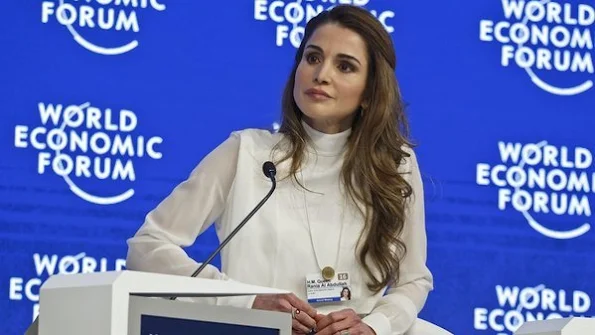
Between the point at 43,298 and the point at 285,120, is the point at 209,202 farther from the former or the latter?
the point at 43,298

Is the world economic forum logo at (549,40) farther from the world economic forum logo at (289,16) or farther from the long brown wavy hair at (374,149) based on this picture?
Answer: the long brown wavy hair at (374,149)

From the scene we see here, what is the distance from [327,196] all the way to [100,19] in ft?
4.00

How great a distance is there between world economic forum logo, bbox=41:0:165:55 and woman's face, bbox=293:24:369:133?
0.91 metres

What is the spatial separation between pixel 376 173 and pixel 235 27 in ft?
3.75

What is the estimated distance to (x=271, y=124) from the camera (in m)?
4.38

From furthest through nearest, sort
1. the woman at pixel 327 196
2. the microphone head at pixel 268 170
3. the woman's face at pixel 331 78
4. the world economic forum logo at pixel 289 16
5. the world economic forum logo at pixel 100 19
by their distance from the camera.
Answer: the world economic forum logo at pixel 289 16, the world economic forum logo at pixel 100 19, the woman's face at pixel 331 78, the woman at pixel 327 196, the microphone head at pixel 268 170

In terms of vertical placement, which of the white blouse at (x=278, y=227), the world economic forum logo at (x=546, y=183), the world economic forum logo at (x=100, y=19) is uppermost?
the world economic forum logo at (x=100, y=19)

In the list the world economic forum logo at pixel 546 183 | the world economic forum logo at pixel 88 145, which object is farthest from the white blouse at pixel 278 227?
the world economic forum logo at pixel 546 183

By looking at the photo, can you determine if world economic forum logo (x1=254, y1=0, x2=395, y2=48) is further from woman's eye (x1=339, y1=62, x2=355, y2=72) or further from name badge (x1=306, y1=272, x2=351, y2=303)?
name badge (x1=306, y1=272, x2=351, y2=303)

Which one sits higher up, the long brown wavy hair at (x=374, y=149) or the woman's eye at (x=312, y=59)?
the woman's eye at (x=312, y=59)

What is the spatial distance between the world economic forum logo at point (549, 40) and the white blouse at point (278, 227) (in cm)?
127

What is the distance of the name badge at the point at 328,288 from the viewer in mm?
3273

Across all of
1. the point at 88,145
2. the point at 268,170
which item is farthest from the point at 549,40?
the point at 268,170

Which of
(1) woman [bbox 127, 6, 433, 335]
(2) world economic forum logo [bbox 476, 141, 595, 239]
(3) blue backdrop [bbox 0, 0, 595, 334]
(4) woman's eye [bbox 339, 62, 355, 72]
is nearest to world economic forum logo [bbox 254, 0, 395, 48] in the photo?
(3) blue backdrop [bbox 0, 0, 595, 334]
